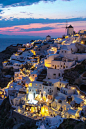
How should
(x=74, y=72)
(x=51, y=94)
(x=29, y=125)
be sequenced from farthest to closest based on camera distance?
(x=74, y=72) → (x=51, y=94) → (x=29, y=125)

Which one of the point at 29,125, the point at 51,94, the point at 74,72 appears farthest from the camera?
the point at 74,72

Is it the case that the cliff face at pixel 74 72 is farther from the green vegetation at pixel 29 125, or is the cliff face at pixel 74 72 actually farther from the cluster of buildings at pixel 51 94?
the green vegetation at pixel 29 125

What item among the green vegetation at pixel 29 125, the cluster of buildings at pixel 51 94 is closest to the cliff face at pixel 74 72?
the cluster of buildings at pixel 51 94

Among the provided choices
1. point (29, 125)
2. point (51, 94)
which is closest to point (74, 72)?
point (51, 94)

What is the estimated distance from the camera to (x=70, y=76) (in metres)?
19.9

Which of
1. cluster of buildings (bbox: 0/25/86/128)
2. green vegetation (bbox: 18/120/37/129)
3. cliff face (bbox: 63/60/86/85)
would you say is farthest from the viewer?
cliff face (bbox: 63/60/86/85)

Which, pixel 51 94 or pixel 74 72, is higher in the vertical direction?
pixel 74 72

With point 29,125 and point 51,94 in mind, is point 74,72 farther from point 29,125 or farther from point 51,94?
point 29,125

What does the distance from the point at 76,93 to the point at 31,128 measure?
6.28 meters

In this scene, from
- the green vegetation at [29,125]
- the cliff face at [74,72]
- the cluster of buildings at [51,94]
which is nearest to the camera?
the cluster of buildings at [51,94]

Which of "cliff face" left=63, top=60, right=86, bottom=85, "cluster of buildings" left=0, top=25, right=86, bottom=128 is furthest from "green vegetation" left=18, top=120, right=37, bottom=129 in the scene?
"cliff face" left=63, top=60, right=86, bottom=85

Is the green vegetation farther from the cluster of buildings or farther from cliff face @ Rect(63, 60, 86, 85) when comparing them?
cliff face @ Rect(63, 60, 86, 85)

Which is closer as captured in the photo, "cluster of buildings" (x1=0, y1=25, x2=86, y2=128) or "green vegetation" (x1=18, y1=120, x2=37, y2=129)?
"cluster of buildings" (x1=0, y1=25, x2=86, y2=128)

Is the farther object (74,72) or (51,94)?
(74,72)
